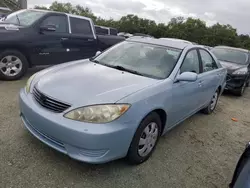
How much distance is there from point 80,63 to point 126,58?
2.40ft

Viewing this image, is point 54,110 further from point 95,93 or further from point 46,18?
point 46,18

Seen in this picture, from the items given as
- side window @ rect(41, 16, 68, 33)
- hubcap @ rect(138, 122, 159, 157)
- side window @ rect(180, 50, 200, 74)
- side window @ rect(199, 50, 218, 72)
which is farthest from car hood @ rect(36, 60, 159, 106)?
side window @ rect(41, 16, 68, 33)

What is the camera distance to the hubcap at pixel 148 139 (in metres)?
2.93

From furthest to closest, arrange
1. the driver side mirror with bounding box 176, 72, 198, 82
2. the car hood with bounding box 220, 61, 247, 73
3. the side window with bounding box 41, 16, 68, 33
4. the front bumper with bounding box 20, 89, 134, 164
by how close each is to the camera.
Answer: the car hood with bounding box 220, 61, 247, 73 < the side window with bounding box 41, 16, 68, 33 < the driver side mirror with bounding box 176, 72, 198, 82 < the front bumper with bounding box 20, 89, 134, 164

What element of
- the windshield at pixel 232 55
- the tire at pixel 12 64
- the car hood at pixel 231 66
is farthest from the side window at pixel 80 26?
the windshield at pixel 232 55

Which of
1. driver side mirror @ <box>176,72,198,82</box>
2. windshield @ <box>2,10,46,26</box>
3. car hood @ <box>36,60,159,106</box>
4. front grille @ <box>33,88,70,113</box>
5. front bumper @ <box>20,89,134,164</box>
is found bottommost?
front bumper @ <box>20,89,134,164</box>

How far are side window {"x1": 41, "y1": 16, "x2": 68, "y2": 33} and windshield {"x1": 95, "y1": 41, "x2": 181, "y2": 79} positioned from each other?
261 cm

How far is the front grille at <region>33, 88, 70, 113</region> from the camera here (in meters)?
2.57

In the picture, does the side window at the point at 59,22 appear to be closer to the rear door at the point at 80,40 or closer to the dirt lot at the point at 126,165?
the rear door at the point at 80,40

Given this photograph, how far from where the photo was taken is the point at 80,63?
3793mm

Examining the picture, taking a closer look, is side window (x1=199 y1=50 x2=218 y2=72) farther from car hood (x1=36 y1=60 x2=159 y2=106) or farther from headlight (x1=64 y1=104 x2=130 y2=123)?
headlight (x1=64 y1=104 x2=130 y2=123)

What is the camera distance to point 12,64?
540 cm

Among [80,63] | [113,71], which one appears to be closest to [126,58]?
[113,71]

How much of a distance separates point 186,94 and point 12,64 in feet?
12.9
